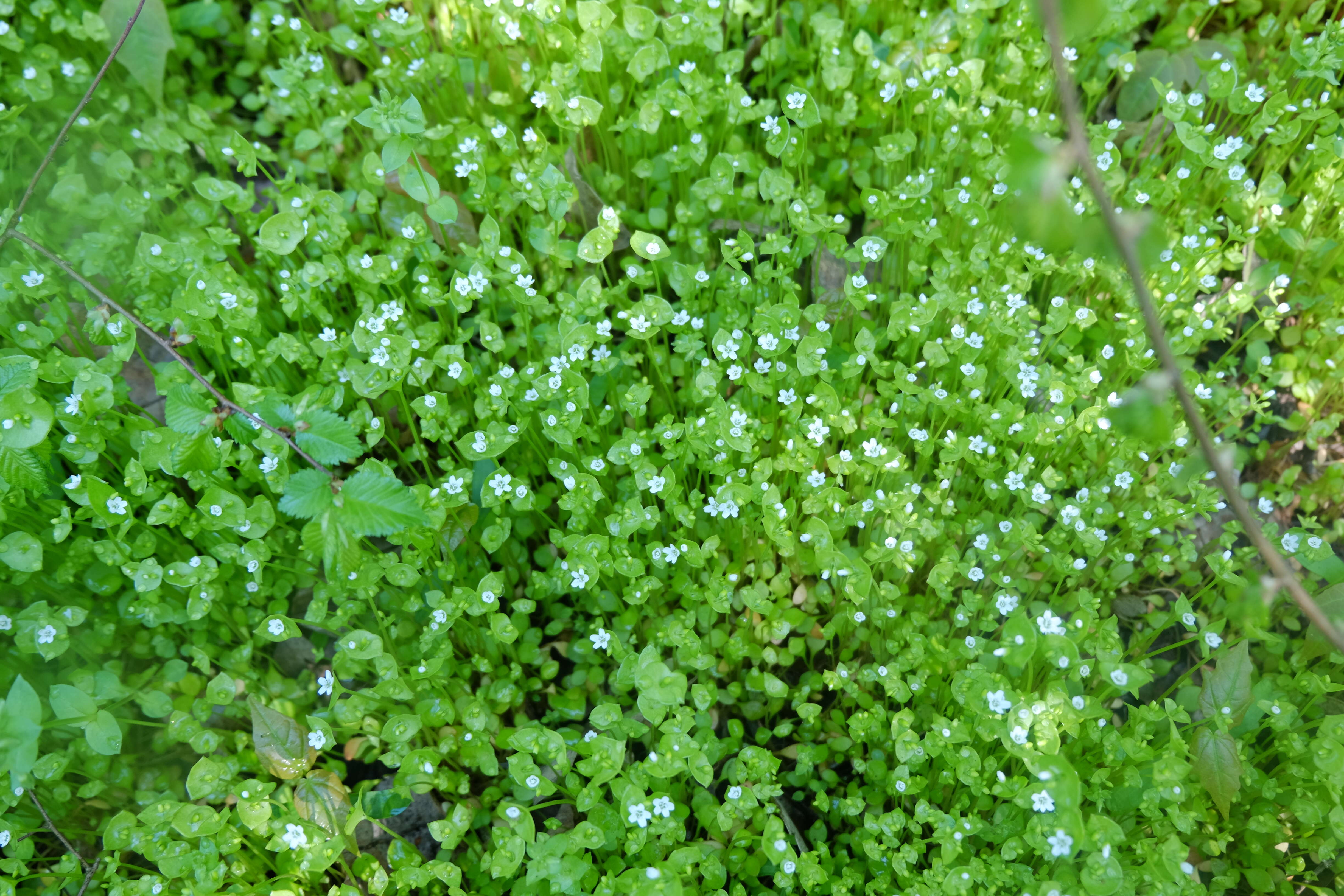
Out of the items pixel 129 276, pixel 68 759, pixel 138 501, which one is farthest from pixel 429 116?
pixel 68 759

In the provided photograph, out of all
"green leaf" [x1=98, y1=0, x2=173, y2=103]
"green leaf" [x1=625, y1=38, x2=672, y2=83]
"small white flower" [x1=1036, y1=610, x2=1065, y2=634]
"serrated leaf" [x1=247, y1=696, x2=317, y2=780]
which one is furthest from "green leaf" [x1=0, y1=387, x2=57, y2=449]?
"small white flower" [x1=1036, y1=610, x2=1065, y2=634]

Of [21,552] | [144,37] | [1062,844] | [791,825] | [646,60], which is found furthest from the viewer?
[144,37]

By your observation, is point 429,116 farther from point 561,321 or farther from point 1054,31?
point 1054,31

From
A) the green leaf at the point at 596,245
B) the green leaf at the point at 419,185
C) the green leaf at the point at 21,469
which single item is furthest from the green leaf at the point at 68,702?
the green leaf at the point at 596,245

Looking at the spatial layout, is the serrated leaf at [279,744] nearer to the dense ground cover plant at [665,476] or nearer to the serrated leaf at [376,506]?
the dense ground cover plant at [665,476]

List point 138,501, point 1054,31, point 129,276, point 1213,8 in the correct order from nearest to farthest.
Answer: point 1054,31 → point 138,501 → point 129,276 → point 1213,8

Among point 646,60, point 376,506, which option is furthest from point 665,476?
point 646,60

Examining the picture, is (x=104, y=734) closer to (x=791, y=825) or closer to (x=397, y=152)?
(x=397, y=152)
